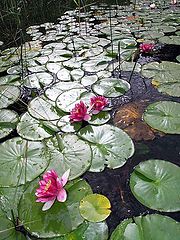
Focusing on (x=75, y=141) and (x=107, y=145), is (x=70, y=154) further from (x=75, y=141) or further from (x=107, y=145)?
(x=107, y=145)

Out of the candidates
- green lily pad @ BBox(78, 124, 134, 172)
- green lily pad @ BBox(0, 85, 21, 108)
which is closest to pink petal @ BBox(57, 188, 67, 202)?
green lily pad @ BBox(78, 124, 134, 172)

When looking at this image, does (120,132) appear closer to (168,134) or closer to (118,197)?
(168,134)

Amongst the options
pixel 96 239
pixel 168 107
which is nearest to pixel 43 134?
pixel 96 239

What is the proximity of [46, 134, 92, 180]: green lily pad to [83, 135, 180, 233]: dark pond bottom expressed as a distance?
69mm

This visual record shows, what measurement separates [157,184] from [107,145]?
378 mm

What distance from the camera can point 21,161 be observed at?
1365mm

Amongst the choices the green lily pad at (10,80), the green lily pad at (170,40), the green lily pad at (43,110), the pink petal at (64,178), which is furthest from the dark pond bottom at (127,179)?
the green lily pad at (170,40)

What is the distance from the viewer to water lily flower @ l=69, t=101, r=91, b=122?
1591 mm

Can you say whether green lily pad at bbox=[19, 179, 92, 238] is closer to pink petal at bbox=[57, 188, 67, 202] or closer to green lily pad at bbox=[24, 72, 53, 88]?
A: pink petal at bbox=[57, 188, 67, 202]

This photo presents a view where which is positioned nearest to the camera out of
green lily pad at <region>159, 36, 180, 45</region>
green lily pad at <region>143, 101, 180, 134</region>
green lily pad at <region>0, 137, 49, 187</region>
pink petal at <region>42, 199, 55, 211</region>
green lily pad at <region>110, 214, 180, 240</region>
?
green lily pad at <region>110, 214, 180, 240</region>

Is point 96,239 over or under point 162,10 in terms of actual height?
under

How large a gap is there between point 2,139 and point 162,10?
3.60 m

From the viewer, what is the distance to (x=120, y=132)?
1.53 metres

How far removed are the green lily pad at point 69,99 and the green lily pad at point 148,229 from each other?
0.94 metres
